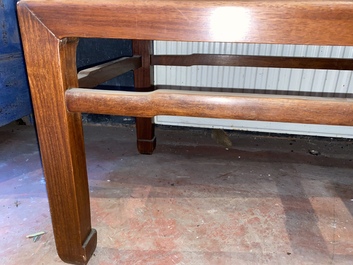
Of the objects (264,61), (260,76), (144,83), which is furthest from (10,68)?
(260,76)

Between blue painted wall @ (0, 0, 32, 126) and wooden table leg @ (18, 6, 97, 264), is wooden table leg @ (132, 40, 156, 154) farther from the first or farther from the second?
wooden table leg @ (18, 6, 97, 264)

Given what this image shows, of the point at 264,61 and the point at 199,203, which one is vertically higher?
the point at 264,61

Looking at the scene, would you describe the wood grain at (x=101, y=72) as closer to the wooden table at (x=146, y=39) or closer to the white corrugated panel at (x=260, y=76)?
the wooden table at (x=146, y=39)

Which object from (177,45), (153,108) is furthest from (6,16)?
(153,108)

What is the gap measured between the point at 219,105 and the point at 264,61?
0.71 m

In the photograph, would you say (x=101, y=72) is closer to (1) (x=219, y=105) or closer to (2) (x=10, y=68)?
(1) (x=219, y=105)

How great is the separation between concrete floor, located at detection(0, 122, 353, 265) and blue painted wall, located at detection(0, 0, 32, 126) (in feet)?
0.90

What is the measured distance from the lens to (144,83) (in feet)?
4.33

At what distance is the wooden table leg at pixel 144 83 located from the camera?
4.13ft

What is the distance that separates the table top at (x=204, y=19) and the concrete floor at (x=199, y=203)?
1.91 ft

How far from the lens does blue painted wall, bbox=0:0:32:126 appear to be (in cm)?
113

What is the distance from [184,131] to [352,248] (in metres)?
1.13

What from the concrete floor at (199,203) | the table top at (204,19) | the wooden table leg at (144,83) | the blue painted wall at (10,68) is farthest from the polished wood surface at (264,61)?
the table top at (204,19)

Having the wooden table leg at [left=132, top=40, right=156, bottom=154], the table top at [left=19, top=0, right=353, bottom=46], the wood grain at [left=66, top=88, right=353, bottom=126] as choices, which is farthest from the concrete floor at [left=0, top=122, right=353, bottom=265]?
the table top at [left=19, top=0, right=353, bottom=46]
